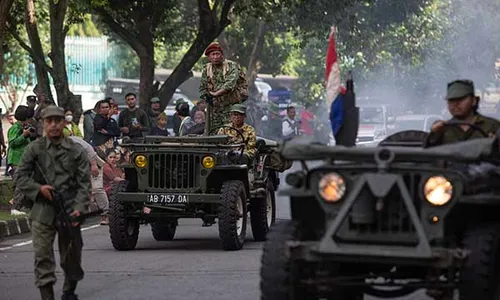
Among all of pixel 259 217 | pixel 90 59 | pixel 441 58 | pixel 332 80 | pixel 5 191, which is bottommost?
pixel 5 191

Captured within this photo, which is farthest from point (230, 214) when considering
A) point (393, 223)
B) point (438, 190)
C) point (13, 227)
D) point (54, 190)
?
point (438, 190)

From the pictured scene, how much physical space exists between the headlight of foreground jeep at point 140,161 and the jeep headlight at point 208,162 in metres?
0.69

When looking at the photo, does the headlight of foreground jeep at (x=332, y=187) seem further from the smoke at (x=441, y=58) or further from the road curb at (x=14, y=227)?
the smoke at (x=441, y=58)

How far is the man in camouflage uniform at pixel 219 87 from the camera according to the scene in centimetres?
1784

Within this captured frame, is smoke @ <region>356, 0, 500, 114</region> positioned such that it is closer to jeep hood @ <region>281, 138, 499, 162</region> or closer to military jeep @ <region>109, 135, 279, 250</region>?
military jeep @ <region>109, 135, 279, 250</region>

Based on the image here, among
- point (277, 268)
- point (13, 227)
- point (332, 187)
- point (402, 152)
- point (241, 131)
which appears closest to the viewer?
point (402, 152)

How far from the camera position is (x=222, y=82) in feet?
59.0

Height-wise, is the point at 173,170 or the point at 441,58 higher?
the point at 441,58

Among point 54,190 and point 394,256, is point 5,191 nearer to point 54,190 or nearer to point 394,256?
point 54,190

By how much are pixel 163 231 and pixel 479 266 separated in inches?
367

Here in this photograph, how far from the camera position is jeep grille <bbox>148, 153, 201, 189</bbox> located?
16.2 metres

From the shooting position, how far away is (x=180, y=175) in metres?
16.2

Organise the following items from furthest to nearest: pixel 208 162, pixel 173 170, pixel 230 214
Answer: pixel 173 170
pixel 208 162
pixel 230 214

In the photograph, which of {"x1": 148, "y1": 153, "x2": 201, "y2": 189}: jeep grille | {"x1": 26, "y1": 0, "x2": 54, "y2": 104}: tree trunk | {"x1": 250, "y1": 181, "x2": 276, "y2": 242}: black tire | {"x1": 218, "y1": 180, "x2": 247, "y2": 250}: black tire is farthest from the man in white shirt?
{"x1": 218, "y1": 180, "x2": 247, "y2": 250}: black tire
